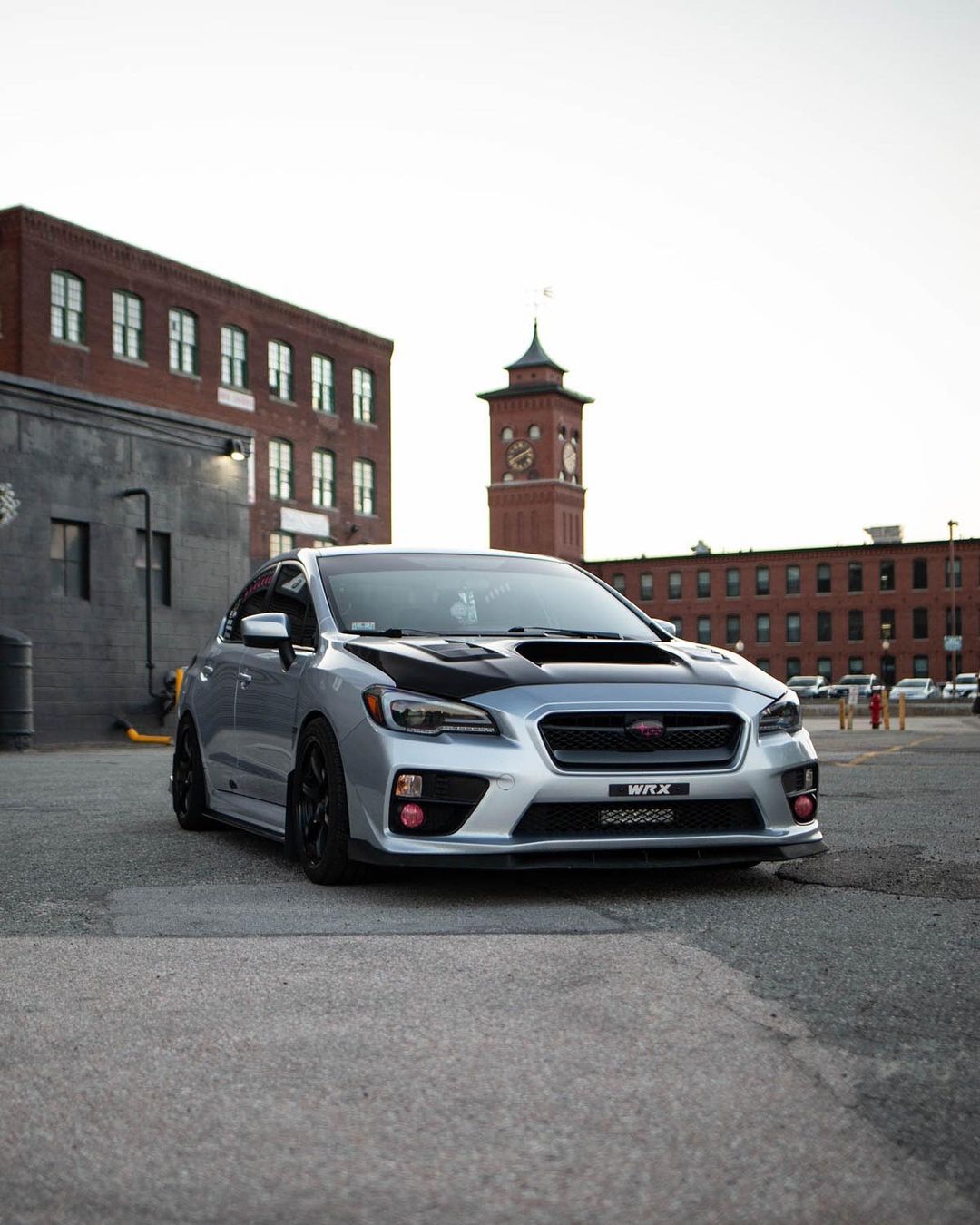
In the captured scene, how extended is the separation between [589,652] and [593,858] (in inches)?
41.4

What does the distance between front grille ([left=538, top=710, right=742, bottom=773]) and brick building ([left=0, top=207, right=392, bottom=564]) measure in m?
36.7

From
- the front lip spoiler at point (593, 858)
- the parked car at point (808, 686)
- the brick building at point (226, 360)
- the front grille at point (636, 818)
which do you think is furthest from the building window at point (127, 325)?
the parked car at point (808, 686)

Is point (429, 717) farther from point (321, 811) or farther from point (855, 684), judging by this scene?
point (855, 684)

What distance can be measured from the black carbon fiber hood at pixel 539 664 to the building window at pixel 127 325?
134ft

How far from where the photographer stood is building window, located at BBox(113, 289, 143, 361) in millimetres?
45969

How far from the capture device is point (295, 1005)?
181 inches

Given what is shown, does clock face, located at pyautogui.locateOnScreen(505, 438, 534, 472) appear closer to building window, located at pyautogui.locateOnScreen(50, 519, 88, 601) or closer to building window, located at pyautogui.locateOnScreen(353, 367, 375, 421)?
building window, located at pyautogui.locateOnScreen(353, 367, 375, 421)

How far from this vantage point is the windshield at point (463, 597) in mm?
7688

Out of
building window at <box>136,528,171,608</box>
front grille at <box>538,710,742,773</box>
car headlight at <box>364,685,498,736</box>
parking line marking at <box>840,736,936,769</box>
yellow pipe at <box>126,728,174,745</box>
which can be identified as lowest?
yellow pipe at <box>126,728,174,745</box>

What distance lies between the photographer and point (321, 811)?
7.08 m

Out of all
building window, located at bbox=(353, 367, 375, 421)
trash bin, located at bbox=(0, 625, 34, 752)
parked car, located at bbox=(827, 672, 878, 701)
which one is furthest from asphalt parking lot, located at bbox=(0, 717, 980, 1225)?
parked car, located at bbox=(827, 672, 878, 701)

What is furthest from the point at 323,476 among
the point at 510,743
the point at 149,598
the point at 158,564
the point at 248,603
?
the point at 510,743

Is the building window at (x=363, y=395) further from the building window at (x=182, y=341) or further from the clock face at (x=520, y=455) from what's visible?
the clock face at (x=520, y=455)

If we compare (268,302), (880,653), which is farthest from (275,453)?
(880,653)
